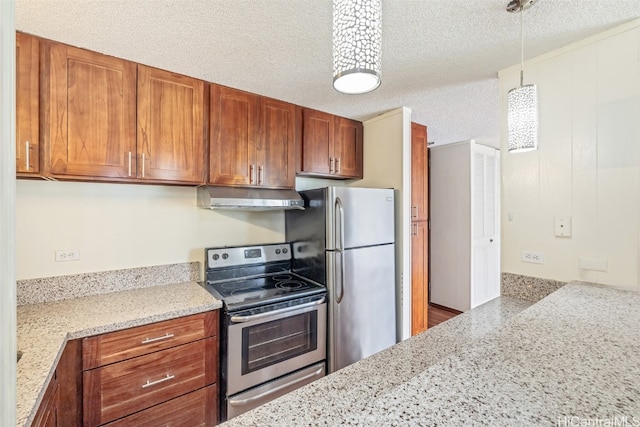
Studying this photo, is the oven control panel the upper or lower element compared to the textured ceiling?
lower

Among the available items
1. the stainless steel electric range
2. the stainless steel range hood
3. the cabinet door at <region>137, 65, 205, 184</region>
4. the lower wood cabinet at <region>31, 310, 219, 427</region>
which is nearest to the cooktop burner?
the stainless steel electric range

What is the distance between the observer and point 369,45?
82 cm

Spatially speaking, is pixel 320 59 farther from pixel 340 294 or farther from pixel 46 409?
pixel 46 409

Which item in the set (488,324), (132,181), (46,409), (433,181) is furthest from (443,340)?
(433,181)

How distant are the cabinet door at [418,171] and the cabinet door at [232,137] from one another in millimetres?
1569

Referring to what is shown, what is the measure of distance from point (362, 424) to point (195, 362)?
154 centimetres

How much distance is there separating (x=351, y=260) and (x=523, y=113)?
1.46 meters

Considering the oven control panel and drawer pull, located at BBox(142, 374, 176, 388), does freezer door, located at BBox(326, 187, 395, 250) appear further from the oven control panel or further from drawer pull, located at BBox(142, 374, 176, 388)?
drawer pull, located at BBox(142, 374, 176, 388)

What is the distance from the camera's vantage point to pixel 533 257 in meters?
1.80

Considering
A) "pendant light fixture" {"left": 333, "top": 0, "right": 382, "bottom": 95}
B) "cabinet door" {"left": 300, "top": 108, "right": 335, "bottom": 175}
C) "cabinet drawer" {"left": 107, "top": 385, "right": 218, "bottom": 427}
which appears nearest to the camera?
"pendant light fixture" {"left": 333, "top": 0, "right": 382, "bottom": 95}

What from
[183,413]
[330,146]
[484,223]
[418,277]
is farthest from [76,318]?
[484,223]

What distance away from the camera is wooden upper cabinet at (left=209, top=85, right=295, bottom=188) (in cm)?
211

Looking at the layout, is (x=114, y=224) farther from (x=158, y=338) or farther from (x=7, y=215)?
(x=7, y=215)

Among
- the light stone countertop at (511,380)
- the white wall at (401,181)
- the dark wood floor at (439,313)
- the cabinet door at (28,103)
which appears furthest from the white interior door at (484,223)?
the cabinet door at (28,103)
